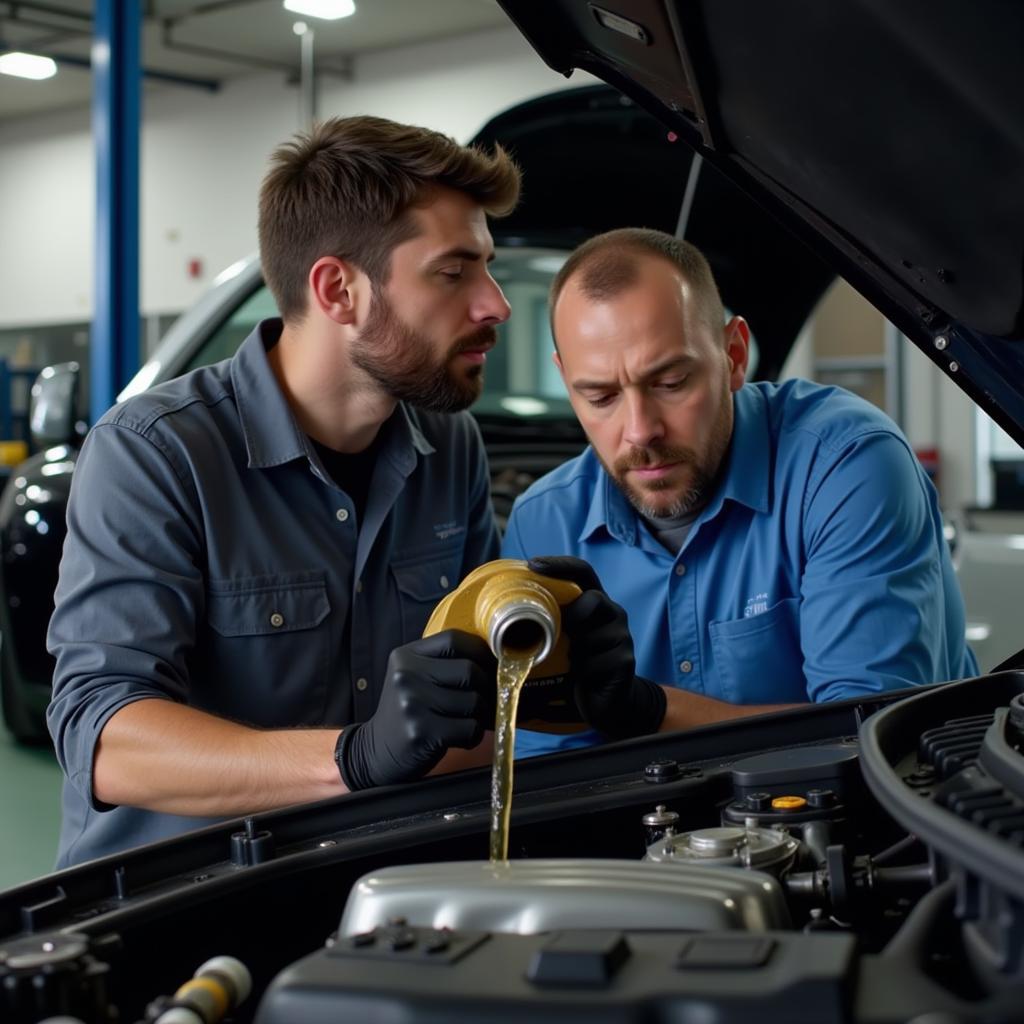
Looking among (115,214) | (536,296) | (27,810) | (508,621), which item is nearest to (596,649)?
(508,621)

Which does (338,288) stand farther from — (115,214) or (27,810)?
(115,214)

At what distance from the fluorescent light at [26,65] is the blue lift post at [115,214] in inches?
252

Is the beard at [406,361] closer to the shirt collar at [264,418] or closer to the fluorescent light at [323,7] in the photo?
the shirt collar at [264,418]

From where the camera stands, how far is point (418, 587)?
6.06 ft

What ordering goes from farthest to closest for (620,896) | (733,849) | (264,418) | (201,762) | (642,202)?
(642,202) < (264,418) < (201,762) < (733,849) < (620,896)

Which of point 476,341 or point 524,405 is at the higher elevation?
point 524,405

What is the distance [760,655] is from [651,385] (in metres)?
0.40

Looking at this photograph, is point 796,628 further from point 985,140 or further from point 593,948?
point 593,948

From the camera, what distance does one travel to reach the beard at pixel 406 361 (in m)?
1.83

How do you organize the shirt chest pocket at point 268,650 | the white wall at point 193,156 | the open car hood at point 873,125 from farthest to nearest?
the white wall at point 193,156, the shirt chest pocket at point 268,650, the open car hood at point 873,125

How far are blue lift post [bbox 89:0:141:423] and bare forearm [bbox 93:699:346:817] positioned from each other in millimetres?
3076

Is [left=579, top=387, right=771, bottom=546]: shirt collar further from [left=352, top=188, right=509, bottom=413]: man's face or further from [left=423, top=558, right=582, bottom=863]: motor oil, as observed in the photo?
[left=423, top=558, right=582, bottom=863]: motor oil

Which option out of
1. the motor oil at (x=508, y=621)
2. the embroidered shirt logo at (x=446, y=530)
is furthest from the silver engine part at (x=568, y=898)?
the embroidered shirt logo at (x=446, y=530)

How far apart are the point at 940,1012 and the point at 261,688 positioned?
1.22 m
